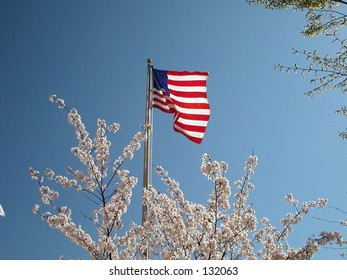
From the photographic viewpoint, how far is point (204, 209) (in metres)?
7.71

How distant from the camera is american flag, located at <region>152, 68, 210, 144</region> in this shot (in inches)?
472

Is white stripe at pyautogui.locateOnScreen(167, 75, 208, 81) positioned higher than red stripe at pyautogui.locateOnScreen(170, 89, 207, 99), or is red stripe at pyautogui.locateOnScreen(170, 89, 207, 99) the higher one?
white stripe at pyautogui.locateOnScreen(167, 75, 208, 81)

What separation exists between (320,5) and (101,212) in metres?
6.39

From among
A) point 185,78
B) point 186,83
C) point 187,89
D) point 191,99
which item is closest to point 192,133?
point 191,99

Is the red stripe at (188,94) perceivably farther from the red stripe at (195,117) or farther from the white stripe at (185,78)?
the red stripe at (195,117)

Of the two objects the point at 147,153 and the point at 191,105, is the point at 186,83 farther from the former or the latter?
the point at 147,153

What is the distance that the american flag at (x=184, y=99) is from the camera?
1198cm

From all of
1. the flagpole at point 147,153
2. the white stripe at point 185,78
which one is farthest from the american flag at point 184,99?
the flagpole at point 147,153

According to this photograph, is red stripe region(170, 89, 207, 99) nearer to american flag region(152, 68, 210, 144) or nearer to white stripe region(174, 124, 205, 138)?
american flag region(152, 68, 210, 144)

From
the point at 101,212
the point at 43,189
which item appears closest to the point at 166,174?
the point at 101,212

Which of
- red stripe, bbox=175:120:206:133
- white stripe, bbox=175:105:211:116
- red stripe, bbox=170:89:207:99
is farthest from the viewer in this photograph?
red stripe, bbox=170:89:207:99

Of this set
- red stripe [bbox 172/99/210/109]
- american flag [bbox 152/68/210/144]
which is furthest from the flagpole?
red stripe [bbox 172/99/210/109]

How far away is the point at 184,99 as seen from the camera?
12.5 m
